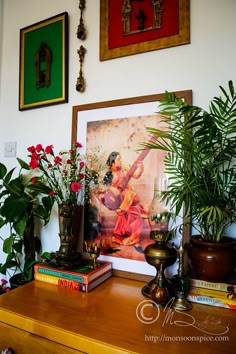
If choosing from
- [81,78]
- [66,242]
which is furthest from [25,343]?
[81,78]

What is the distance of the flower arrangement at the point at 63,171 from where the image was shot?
3.84 feet

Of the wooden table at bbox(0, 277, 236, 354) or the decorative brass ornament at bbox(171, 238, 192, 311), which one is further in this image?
the decorative brass ornament at bbox(171, 238, 192, 311)

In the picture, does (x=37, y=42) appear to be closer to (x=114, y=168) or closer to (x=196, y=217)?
(x=114, y=168)

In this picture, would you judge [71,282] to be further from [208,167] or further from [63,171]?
[208,167]

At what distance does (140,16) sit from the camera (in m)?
1.17

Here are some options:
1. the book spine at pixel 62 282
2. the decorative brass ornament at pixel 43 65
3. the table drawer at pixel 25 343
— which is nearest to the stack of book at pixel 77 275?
the book spine at pixel 62 282

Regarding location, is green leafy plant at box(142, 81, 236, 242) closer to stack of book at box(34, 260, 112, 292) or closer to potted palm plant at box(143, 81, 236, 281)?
potted palm plant at box(143, 81, 236, 281)

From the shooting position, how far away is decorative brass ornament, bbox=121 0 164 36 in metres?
1.14

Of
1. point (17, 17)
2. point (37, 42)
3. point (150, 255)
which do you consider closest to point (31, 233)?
point (150, 255)

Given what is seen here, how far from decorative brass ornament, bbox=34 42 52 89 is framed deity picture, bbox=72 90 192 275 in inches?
12.0

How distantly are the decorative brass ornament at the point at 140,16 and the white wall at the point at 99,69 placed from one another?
12 cm

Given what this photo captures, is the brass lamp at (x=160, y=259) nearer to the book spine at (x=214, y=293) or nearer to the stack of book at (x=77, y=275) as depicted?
the book spine at (x=214, y=293)

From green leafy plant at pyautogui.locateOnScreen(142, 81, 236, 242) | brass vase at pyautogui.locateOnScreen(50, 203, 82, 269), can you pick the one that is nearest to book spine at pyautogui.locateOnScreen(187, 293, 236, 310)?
green leafy plant at pyautogui.locateOnScreen(142, 81, 236, 242)

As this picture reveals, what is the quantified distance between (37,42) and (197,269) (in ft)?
4.79
